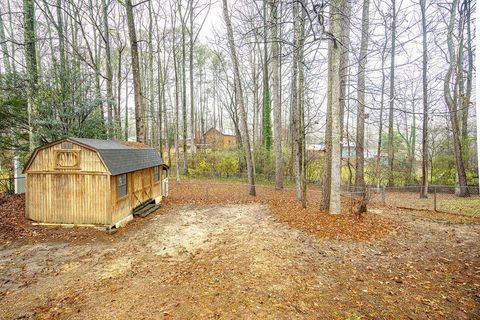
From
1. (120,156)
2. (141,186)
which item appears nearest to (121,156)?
(120,156)

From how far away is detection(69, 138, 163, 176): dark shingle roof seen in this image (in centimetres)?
806

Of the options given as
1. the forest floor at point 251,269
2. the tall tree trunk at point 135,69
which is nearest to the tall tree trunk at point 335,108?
the forest floor at point 251,269

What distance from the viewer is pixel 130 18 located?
1215cm

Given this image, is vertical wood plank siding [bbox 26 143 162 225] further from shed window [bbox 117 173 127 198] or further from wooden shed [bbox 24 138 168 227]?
shed window [bbox 117 173 127 198]

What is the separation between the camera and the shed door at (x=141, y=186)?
9.79m

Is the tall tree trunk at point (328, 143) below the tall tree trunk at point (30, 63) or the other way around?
below

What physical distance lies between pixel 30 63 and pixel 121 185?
24.2 ft

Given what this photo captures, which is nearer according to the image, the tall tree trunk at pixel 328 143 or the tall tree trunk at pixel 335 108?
the tall tree trunk at pixel 335 108

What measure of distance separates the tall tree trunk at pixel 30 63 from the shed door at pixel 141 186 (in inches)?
183

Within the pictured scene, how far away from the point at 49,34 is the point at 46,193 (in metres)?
15.1

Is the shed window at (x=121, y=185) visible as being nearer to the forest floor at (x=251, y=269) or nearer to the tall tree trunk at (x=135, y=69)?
the forest floor at (x=251, y=269)

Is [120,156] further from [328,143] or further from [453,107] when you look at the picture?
[453,107]

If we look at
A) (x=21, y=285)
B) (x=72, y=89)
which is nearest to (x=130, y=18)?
(x=72, y=89)

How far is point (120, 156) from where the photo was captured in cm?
897
